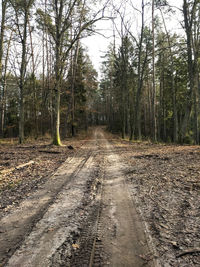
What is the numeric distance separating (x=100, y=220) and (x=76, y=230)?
1.63ft

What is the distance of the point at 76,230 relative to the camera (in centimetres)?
307

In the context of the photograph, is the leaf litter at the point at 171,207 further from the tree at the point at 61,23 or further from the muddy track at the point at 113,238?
the tree at the point at 61,23

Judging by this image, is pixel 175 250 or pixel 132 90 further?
pixel 132 90

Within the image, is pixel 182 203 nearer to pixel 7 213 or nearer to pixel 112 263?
pixel 112 263

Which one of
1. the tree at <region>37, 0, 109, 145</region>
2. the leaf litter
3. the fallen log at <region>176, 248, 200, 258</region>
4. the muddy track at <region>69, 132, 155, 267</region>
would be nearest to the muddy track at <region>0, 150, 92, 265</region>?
the muddy track at <region>69, 132, 155, 267</region>

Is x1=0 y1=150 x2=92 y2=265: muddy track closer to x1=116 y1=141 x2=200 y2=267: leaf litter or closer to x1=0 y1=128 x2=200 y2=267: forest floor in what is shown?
x1=0 y1=128 x2=200 y2=267: forest floor

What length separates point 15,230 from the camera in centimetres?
310

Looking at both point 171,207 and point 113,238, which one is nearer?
point 113,238

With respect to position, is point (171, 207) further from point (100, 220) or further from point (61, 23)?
point (61, 23)

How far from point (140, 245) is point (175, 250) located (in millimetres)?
461

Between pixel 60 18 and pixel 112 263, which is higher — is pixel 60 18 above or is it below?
above

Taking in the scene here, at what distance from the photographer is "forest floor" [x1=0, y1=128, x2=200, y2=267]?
8.01 feet

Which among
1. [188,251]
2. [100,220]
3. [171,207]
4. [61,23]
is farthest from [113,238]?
[61,23]

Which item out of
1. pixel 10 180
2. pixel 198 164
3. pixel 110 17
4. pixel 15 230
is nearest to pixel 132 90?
pixel 110 17
